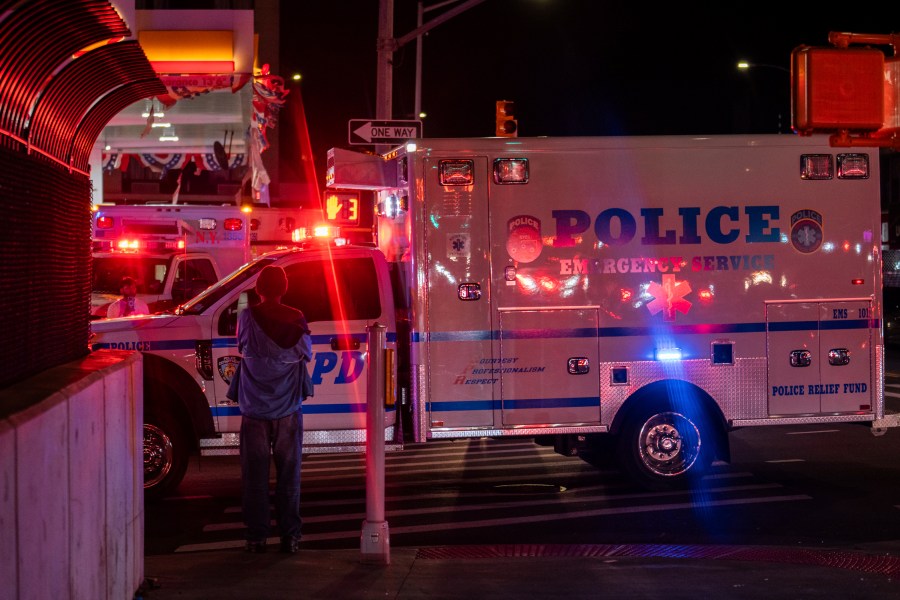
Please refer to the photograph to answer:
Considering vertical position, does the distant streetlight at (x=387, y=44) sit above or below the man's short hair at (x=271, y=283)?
above

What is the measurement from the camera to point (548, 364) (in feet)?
30.9

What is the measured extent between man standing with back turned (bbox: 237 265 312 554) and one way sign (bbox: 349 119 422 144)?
7.97 m

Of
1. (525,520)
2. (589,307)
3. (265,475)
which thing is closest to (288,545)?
(265,475)

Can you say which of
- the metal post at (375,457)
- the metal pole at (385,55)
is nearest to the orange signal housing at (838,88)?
the metal post at (375,457)

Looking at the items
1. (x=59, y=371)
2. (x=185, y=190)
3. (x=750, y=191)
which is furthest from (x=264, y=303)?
(x=185, y=190)

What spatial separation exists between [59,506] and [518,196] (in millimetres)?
5828

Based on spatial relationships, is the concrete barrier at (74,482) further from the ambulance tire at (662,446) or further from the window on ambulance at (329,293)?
the ambulance tire at (662,446)

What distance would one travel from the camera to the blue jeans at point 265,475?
24.1 ft

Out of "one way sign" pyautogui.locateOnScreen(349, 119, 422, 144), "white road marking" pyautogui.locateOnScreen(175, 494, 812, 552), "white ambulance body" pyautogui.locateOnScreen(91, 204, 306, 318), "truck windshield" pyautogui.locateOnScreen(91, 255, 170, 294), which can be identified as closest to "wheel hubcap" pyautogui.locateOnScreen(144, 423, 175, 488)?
"white road marking" pyautogui.locateOnScreen(175, 494, 812, 552)

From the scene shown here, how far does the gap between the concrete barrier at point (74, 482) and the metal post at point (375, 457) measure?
144 centimetres

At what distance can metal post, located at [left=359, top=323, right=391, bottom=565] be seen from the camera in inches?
269

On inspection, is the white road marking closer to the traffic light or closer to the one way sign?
the traffic light

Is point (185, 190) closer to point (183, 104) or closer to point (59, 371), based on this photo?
point (183, 104)

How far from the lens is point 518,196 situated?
941 cm
